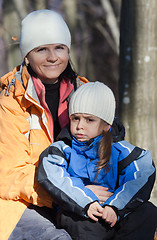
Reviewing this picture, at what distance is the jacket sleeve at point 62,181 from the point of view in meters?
2.93

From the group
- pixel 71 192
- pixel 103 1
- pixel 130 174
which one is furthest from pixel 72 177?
pixel 103 1

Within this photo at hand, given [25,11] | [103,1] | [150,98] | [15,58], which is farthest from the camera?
[103,1]

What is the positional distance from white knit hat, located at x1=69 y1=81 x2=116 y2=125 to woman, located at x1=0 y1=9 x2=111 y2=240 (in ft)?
1.25

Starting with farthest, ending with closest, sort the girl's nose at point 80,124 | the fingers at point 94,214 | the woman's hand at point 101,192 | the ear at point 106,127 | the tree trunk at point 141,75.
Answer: the tree trunk at point 141,75 < the ear at point 106,127 < the girl's nose at point 80,124 < the woman's hand at point 101,192 < the fingers at point 94,214

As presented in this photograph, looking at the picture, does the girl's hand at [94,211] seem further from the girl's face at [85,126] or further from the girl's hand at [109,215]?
the girl's face at [85,126]

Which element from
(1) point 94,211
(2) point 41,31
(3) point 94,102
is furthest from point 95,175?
(2) point 41,31

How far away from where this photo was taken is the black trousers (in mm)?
2924

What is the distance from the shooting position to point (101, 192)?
307cm

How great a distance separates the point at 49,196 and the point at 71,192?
32cm

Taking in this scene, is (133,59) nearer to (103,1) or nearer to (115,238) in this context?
(115,238)

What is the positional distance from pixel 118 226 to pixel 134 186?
311 millimetres

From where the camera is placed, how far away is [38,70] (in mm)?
3617

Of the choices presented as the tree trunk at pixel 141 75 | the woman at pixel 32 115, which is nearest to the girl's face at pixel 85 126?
the woman at pixel 32 115

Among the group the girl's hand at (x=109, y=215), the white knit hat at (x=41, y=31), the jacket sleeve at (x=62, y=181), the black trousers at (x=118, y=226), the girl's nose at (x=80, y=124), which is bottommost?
the black trousers at (x=118, y=226)
